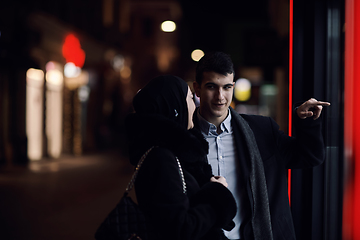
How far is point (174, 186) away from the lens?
1672 mm

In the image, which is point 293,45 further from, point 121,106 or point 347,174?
point 121,106

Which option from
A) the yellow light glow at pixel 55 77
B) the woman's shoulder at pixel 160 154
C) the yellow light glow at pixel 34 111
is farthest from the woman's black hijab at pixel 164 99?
the yellow light glow at pixel 55 77

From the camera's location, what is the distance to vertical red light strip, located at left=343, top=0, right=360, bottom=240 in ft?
6.57

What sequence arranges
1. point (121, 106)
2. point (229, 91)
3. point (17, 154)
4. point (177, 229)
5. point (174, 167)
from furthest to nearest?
1. point (121, 106)
2. point (17, 154)
3. point (229, 91)
4. point (174, 167)
5. point (177, 229)

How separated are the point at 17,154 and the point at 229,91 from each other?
1153 cm

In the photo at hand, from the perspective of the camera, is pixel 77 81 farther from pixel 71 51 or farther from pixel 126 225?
pixel 126 225

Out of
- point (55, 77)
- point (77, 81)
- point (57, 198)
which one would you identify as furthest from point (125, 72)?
point (57, 198)

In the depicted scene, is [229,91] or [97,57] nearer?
[229,91]

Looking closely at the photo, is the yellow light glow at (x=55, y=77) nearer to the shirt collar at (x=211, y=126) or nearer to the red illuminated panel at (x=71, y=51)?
the red illuminated panel at (x=71, y=51)

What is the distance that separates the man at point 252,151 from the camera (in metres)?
2.13

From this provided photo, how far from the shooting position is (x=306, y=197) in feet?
8.09

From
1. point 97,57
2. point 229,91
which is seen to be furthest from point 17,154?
point 229,91

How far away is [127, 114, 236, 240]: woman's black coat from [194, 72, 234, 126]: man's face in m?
0.45

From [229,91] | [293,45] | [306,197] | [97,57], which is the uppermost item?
[97,57]
